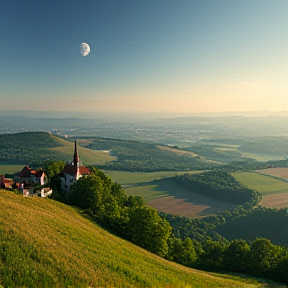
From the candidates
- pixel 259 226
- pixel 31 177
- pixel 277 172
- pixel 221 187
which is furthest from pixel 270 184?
pixel 31 177

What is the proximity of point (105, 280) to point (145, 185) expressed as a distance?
120 meters

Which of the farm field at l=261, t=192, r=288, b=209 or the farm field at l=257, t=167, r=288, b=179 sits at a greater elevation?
the farm field at l=257, t=167, r=288, b=179

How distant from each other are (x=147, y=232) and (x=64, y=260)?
77.2 ft

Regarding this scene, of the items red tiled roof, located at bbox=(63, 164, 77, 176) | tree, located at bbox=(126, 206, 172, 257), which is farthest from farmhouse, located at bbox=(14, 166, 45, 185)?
tree, located at bbox=(126, 206, 172, 257)

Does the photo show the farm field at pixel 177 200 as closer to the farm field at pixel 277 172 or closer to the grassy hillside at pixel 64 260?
the farm field at pixel 277 172

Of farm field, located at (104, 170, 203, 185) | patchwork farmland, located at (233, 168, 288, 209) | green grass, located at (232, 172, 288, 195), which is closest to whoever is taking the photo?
patchwork farmland, located at (233, 168, 288, 209)

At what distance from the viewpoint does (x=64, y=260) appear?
63.4ft

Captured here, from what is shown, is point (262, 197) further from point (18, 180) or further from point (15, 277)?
point (15, 277)

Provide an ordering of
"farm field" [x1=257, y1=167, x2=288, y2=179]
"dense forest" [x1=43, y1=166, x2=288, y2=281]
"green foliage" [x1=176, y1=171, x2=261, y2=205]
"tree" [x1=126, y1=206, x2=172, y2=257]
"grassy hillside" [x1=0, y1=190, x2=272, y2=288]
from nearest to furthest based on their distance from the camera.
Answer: "grassy hillside" [x1=0, y1=190, x2=272, y2=288] → "dense forest" [x1=43, y1=166, x2=288, y2=281] → "tree" [x1=126, y1=206, x2=172, y2=257] → "green foliage" [x1=176, y1=171, x2=261, y2=205] → "farm field" [x1=257, y1=167, x2=288, y2=179]

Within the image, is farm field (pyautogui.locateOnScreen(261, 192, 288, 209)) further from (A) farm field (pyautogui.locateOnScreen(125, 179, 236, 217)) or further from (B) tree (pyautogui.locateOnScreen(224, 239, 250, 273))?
(B) tree (pyautogui.locateOnScreen(224, 239, 250, 273))

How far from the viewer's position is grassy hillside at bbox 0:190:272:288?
1672 centimetres

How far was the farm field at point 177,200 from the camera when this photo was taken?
330 ft

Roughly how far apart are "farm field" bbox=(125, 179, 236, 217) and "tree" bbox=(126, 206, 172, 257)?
181 ft

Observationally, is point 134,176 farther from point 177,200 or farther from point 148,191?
point 177,200
